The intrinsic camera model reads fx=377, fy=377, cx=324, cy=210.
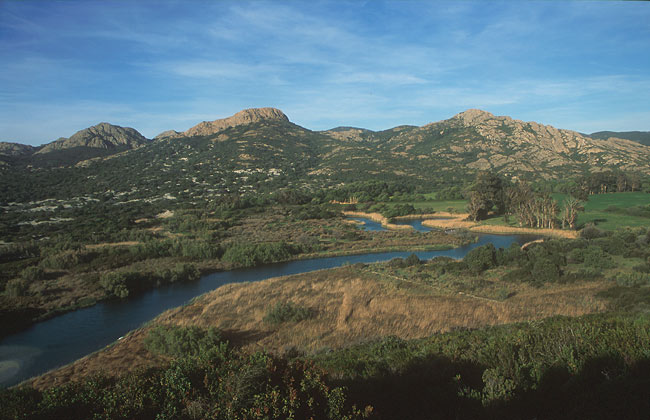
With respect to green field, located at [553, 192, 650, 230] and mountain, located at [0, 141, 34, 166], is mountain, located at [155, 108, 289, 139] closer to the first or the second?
mountain, located at [0, 141, 34, 166]

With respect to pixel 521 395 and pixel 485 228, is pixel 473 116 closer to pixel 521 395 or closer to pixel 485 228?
pixel 485 228

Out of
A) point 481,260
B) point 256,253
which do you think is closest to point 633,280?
point 481,260

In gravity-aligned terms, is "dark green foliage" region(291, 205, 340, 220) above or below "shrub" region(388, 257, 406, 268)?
above

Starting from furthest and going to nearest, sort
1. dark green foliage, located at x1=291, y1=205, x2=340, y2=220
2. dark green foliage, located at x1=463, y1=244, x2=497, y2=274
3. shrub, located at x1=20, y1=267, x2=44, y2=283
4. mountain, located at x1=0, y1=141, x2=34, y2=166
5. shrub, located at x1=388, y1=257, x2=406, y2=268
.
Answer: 1. mountain, located at x1=0, y1=141, x2=34, y2=166
2. dark green foliage, located at x1=291, y1=205, x2=340, y2=220
3. shrub, located at x1=388, y1=257, x2=406, y2=268
4. shrub, located at x1=20, y1=267, x2=44, y2=283
5. dark green foliage, located at x1=463, y1=244, x2=497, y2=274

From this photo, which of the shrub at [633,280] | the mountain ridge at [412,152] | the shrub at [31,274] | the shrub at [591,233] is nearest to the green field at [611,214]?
the shrub at [591,233]

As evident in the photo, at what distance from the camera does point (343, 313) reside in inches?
653

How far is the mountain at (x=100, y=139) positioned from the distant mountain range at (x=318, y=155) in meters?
0.52

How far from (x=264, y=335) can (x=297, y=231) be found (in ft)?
102

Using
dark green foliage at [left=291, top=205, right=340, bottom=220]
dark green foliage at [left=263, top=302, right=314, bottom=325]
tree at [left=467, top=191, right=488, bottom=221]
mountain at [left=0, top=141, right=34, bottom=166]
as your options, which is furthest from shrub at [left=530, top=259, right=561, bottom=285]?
mountain at [left=0, top=141, right=34, bottom=166]

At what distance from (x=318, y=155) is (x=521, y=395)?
140 metres

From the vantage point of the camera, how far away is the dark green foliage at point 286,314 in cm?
1638

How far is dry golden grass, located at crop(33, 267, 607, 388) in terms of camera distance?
13492 millimetres

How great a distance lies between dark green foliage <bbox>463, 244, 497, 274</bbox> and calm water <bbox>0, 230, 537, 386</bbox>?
14.7m

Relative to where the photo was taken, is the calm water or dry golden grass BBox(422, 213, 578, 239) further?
dry golden grass BBox(422, 213, 578, 239)
